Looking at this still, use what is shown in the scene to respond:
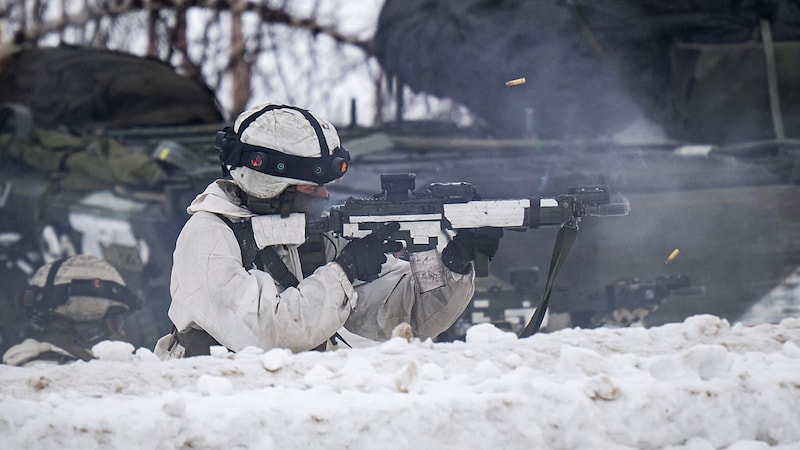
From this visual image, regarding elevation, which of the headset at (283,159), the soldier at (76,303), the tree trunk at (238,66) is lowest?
the soldier at (76,303)

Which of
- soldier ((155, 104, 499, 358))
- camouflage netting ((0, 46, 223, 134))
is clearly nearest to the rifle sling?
soldier ((155, 104, 499, 358))

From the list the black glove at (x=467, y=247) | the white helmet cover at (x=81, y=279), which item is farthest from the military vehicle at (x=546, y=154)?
the black glove at (x=467, y=247)

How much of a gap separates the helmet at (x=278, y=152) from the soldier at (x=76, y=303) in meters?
2.19

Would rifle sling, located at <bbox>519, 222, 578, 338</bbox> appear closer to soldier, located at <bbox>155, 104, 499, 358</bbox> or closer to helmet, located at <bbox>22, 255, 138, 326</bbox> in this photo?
soldier, located at <bbox>155, 104, 499, 358</bbox>

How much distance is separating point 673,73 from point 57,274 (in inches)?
210

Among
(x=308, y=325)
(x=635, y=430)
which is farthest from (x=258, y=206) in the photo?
(x=635, y=430)

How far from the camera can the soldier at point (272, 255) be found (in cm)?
380

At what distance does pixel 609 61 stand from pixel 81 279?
16.5 feet

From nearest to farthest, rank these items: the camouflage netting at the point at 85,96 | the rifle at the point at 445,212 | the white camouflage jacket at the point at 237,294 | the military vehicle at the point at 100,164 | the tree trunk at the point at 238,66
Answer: the white camouflage jacket at the point at 237,294 → the rifle at the point at 445,212 → the military vehicle at the point at 100,164 → the camouflage netting at the point at 85,96 → the tree trunk at the point at 238,66

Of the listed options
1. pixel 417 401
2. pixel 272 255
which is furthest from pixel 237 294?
pixel 417 401

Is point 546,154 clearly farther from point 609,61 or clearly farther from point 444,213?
point 444,213

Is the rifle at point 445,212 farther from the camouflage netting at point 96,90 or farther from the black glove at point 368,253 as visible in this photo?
the camouflage netting at point 96,90

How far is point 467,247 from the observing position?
4148mm

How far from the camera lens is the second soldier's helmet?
598 cm
